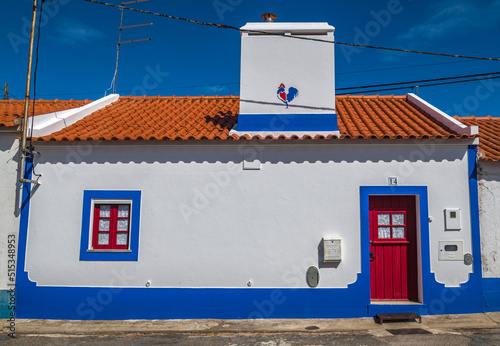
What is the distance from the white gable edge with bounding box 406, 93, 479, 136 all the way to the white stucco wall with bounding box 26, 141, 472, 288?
0.30 meters

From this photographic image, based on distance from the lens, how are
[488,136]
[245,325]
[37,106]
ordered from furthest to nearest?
[37,106] < [488,136] < [245,325]

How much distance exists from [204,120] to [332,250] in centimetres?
410

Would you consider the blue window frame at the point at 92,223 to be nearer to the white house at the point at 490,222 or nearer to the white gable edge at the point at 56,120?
the white gable edge at the point at 56,120

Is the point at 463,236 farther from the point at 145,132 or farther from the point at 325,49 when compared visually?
the point at 145,132

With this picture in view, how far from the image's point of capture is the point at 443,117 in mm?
8039

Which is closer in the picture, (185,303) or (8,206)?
(185,303)

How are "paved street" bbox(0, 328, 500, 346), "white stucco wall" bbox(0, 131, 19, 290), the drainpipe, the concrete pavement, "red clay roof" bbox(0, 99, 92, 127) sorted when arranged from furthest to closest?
1. "red clay roof" bbox(0, 99, 92, 127)
2. "white stucco wall" bbox(0, 131, 19, 290)
3. the drainpipe
4. the concrete pavement
5. "paved street" bbox(0, 328, 500, 346)

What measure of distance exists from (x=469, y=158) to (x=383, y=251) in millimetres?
2425

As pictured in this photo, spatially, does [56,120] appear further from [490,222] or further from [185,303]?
[490,222]

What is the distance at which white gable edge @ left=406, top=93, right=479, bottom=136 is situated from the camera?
7.01 meters

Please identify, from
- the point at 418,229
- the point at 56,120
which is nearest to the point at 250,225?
the point at 418,229

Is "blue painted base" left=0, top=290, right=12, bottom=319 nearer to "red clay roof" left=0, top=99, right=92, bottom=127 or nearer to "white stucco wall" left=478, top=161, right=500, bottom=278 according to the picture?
"red clay roof" left=0, top=99, right=92, bottom=127

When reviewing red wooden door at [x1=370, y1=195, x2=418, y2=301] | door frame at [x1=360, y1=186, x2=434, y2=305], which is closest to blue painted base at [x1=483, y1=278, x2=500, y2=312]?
door frame at [x1=360, y1=186, x2=434, y2=305]

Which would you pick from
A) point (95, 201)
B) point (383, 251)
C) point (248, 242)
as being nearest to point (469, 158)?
point (383, 251)
